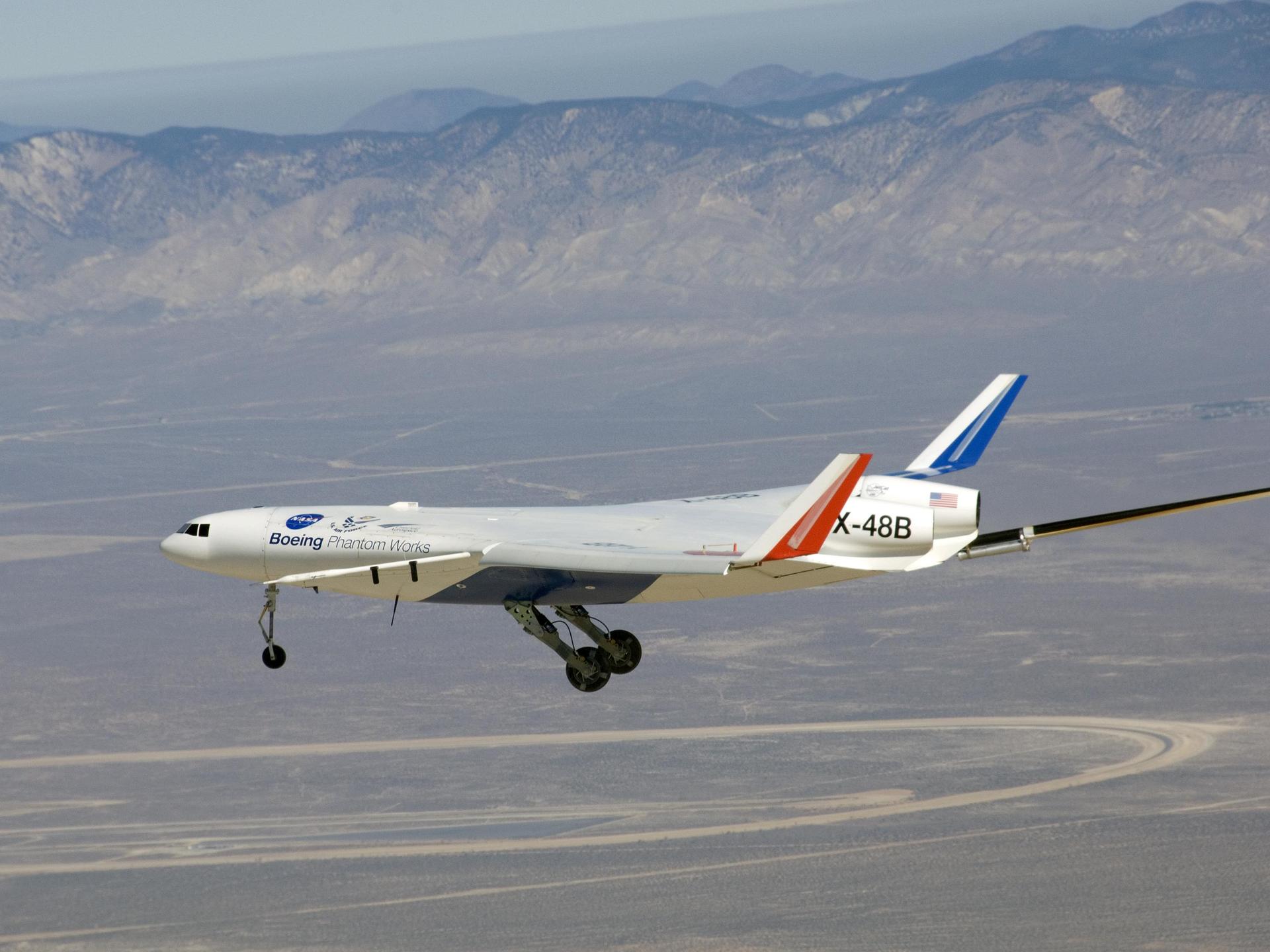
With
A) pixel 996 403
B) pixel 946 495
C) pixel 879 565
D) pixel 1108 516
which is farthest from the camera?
pixel 996 403

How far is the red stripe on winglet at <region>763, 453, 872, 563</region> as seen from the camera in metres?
62.7

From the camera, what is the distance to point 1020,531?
62781 millimetres

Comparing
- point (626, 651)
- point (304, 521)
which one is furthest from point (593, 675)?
point (304, 521)

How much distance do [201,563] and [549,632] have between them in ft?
43.5

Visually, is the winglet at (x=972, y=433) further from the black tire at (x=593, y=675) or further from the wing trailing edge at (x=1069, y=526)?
the black tire at (x=593, y=675)

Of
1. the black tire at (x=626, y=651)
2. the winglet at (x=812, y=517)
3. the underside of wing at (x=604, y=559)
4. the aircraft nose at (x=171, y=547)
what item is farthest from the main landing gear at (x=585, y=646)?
the aircraft nose at (x=171, y=547)

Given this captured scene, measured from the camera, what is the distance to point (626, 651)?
223 feet

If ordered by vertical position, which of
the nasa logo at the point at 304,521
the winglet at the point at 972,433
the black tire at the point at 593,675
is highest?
the winglet at the point at 972,433

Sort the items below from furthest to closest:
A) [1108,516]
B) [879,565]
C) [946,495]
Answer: [946,495]
[879,565]
[1108,516]

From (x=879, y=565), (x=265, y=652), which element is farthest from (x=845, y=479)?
(x=265, y=652)

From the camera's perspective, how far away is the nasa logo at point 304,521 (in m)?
70.2

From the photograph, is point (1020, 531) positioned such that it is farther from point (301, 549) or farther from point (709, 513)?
point (301, 549)

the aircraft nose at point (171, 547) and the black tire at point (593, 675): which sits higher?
the aircraft nose at point (171, 547)

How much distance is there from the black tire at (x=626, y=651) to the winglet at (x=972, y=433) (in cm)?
1712
